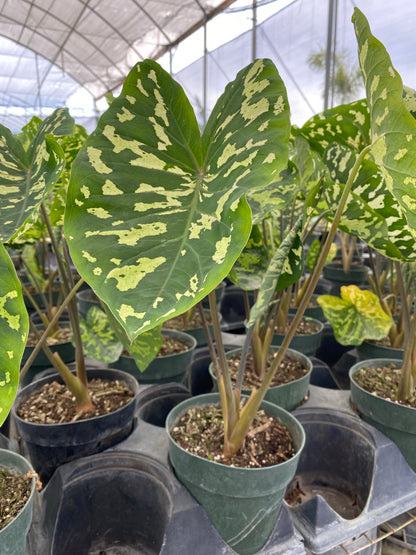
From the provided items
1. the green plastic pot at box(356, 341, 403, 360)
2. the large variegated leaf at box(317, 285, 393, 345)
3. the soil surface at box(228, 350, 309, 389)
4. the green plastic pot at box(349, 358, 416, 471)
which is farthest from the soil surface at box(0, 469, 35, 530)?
the green plastic pot at box(356, 341, 403, 360)

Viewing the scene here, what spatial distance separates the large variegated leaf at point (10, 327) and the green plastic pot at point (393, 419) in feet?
2.54

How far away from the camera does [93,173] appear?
474 millimetres

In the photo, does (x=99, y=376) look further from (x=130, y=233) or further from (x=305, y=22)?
(x=305, y=22)

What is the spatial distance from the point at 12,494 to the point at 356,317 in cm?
91

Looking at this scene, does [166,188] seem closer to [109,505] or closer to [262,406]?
[262,406]

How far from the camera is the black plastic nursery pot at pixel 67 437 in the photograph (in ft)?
2.56

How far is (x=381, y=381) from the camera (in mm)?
1019

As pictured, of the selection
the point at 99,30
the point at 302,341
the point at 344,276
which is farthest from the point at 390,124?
the point at 99,30

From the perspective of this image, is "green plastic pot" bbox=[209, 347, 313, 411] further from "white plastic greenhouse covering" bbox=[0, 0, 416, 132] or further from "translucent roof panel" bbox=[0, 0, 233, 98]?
"translucent roof panel" bbox=[0, 0, 233, 98]

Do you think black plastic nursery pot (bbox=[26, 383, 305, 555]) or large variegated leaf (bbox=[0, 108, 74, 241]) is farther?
black plastic nursery pot (bbox=[26, 383, 305, 555])

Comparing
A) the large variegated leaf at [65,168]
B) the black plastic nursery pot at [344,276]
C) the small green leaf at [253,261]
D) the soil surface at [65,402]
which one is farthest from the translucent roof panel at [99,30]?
the soil surface at [65,402]

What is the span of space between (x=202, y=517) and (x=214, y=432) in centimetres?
14

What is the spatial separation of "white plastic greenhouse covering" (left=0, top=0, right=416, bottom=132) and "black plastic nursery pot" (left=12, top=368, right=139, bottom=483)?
99.8 inches

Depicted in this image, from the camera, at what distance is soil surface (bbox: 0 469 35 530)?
0.56 metres
